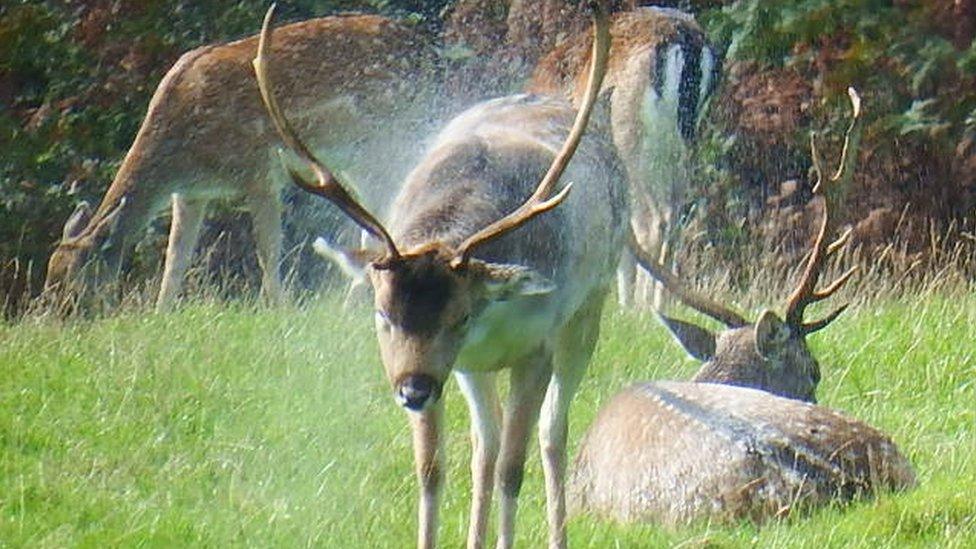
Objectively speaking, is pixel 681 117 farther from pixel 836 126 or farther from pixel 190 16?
pixel 190 16

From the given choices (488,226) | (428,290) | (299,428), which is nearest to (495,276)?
(428,290)

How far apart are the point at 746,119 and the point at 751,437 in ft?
32.2

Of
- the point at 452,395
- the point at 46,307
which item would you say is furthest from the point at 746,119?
the point at 452,395

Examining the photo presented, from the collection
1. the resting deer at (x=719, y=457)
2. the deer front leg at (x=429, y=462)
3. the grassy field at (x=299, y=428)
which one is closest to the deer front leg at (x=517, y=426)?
the deer front leg at (x=429, y=462)

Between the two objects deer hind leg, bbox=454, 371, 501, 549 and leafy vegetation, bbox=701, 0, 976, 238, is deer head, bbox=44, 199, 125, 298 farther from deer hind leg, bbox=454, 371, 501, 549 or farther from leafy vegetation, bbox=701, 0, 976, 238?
deer hind leg, bbox=454, 371, 501, 549

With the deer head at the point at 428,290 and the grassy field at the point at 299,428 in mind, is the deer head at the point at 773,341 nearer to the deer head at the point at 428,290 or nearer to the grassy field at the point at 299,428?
the grassy field at the point at 299,428

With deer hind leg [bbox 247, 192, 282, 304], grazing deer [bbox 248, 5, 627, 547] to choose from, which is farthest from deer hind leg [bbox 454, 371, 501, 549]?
deer hind leg [bbox 247, 192, 282, 304]

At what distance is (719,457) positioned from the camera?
866cm

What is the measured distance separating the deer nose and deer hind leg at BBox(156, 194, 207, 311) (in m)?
6.30

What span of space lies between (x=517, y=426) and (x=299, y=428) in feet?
6.44

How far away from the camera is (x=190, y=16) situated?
18.5 metres

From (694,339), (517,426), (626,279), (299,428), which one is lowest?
(626,279)

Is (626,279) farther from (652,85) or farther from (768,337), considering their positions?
(768,337)

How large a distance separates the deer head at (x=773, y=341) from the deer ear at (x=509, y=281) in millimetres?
2633
